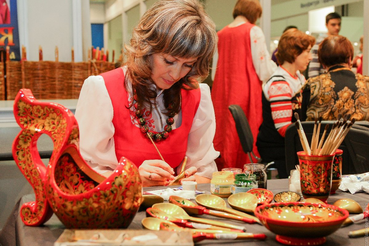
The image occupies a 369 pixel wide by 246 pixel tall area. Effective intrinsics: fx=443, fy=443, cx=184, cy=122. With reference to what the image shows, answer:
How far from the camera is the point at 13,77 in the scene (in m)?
3.09

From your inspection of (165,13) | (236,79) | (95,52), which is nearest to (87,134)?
(165,13)

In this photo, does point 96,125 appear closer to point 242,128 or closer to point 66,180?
point 66,180

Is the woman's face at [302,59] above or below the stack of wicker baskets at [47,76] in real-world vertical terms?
above

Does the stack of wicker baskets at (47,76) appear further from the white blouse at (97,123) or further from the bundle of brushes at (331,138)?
the bundle of brushes at (331,138)

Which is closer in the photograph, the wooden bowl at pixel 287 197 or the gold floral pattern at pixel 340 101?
the wooden bowl at pixel 287 197

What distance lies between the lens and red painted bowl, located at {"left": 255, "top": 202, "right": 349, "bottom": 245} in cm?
80

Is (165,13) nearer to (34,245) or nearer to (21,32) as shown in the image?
(34,245)

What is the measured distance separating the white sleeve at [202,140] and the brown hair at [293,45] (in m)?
1.67

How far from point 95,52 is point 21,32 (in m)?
0.56

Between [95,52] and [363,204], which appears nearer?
[363,204]

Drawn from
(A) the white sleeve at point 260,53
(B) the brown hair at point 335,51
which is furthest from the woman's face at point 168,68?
(A) the white sleeve at point 260,53

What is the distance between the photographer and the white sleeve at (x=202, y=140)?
5.71 ft

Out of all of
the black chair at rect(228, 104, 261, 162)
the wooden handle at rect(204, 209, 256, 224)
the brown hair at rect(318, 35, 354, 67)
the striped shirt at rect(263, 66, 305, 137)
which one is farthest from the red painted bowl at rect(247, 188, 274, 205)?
the brown hair at rect(318, 35, 354, 67)

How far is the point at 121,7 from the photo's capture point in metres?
5.54
